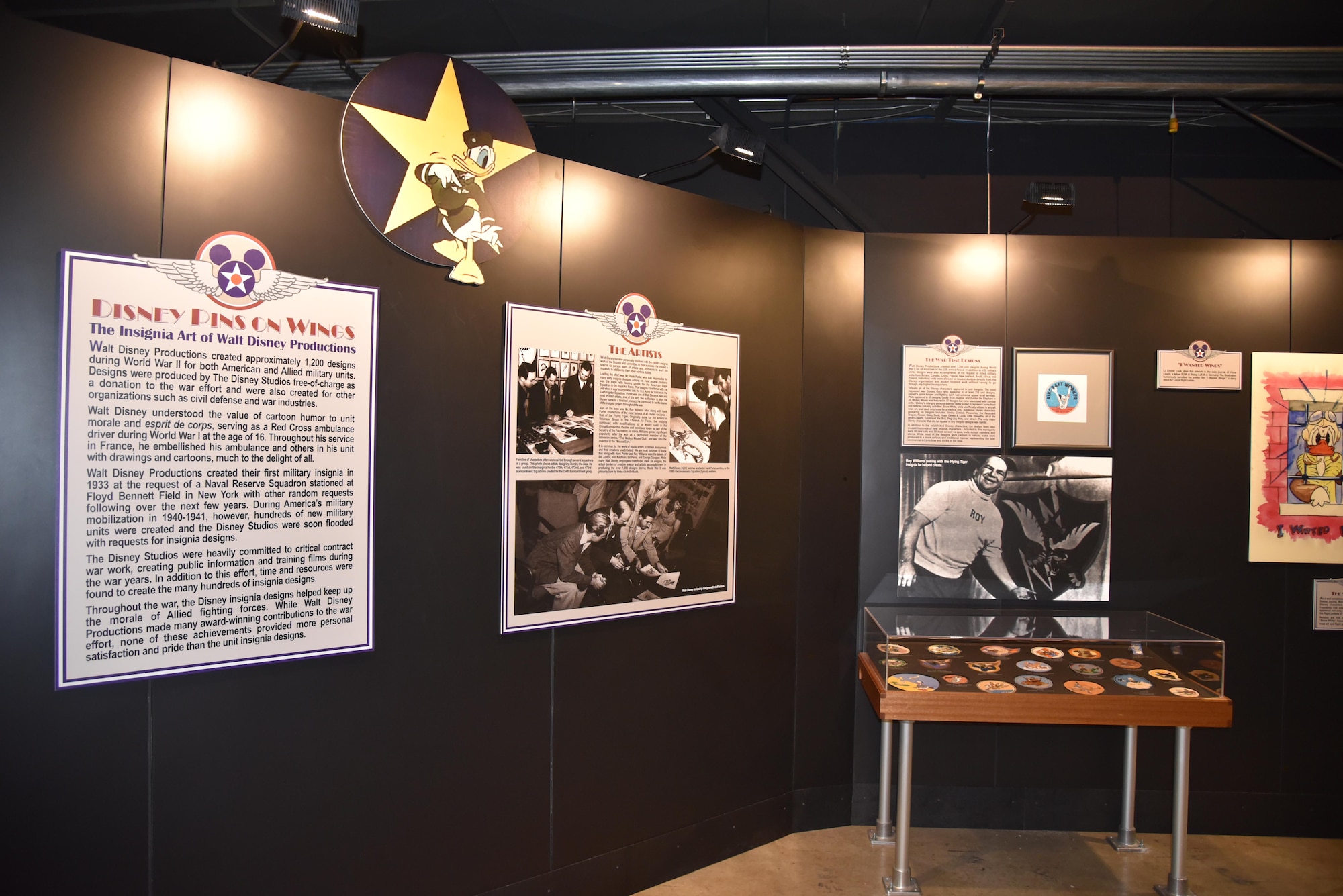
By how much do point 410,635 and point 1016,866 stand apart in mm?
2737

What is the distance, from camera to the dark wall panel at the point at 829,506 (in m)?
3.52

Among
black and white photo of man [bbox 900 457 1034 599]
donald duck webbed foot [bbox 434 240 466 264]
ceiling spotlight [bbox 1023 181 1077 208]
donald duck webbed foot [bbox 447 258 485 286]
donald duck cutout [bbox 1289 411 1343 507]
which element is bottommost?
black and white photo of man [bbox 900 457 1034 599]

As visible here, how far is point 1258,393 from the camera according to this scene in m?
3.63

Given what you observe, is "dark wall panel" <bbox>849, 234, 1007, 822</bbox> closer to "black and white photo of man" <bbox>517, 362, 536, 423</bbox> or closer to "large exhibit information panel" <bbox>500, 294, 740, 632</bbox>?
"large exhibit information panel" <bbox>500, 294, 740, 632</bbox>

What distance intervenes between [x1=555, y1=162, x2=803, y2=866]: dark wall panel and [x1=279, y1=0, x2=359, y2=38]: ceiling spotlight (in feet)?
2.73

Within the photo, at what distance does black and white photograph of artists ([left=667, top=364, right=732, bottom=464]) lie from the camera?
3047 mm

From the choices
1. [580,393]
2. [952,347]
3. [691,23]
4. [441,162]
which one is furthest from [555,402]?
[691,23]

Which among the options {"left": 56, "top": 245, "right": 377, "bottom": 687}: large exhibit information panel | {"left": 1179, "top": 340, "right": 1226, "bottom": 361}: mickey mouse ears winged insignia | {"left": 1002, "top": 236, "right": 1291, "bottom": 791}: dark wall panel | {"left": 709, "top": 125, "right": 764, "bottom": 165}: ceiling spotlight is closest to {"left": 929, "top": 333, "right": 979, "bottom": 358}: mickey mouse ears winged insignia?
{"left": 1002, "top": 236, "right": 1291, "bottom": 791}: dark wall panel

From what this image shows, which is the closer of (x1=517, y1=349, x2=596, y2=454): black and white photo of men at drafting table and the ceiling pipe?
(x1=517, y1=349, x2=596, y2=454): black and white photo of men at drafting table

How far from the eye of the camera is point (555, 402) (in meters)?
2.73

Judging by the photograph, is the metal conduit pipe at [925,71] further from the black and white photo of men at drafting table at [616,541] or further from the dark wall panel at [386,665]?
the black and white photo of men at drafting table at [616,541]

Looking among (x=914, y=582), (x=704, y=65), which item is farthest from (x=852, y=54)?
(x=914, y=582)

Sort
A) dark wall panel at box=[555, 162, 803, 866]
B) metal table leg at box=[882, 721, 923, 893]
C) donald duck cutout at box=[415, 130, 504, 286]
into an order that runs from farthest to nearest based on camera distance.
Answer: metal table leg at box=[882, 721, 923, 893] < dark wall panel at box=[555, 162, 803, 866] < donald duck cutout at box=[415, 130, 504, 286]

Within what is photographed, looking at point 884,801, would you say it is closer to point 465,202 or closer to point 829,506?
point 829,506
